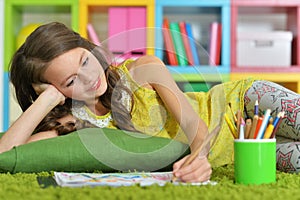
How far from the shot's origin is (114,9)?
276cm

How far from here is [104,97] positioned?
1.52m

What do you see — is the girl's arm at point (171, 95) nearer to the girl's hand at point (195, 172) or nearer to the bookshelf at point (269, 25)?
the girl's hand at point (195, 172)

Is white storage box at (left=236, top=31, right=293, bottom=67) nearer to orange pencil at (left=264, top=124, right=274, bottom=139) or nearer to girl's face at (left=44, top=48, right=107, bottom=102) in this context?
girl's face at (left=44, top=48, right=107, bottom=102)

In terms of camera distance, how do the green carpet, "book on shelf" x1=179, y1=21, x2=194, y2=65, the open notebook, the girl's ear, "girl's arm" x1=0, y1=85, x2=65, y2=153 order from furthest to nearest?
"book on shelf" x1=179, y1=21, x2=194, y2=65
the girl's ear
"girl's arm" x1=0, y1=85, x2=65, y2=153
the open notebook
the green carpet

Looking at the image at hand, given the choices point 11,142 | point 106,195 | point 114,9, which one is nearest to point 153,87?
point 11,142

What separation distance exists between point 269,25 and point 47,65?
1916 millimetres

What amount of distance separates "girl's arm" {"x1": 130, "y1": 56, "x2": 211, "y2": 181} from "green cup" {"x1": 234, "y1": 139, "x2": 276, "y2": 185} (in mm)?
74

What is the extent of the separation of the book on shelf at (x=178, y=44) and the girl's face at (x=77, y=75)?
3.90 ft

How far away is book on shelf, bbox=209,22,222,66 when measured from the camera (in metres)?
2.77

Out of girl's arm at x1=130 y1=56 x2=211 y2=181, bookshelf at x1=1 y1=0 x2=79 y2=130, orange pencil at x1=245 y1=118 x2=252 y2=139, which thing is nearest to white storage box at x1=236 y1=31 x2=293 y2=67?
bookshelf at x1=1 y1=0 x2=79 y2=130

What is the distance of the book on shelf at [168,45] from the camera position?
2.51m

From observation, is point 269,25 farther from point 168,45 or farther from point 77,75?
point 77,75

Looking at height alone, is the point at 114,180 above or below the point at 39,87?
below

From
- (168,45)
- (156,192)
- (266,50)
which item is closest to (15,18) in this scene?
(168,45)
